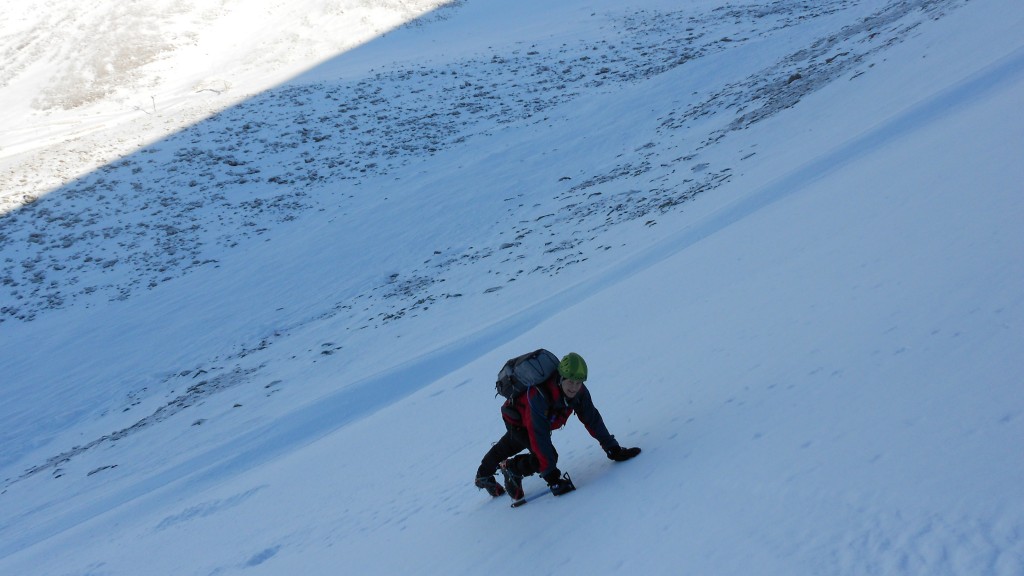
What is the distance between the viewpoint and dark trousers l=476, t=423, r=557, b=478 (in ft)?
14.9

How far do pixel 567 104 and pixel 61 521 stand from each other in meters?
20.2

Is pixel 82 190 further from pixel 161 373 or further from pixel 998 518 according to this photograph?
pixel 998 518

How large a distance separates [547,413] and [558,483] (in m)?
0.54

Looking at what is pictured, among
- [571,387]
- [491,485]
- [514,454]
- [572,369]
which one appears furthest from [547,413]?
[491,485]

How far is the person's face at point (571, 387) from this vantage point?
4.05 metres

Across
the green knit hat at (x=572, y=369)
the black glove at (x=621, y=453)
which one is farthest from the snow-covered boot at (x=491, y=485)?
the green knit hat at (x=572, y=369)

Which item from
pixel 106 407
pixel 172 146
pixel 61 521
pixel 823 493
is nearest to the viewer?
pixel 823 493

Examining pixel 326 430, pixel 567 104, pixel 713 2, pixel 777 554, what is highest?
pixel 713 2

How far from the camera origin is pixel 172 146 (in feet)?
80.0

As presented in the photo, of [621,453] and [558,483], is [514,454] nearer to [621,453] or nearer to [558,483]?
[558,483]

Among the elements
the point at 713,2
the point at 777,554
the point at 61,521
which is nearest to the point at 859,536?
the point at 777,554

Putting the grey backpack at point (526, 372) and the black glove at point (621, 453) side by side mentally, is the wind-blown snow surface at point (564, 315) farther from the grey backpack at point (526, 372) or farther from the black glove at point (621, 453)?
the grey backpack at point (526, 372)

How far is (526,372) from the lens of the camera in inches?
162

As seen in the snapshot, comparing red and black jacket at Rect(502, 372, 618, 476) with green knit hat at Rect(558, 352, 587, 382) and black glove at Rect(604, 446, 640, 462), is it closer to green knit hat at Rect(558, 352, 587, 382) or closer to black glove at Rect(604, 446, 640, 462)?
black glove at Rect(604, 446, 640, 462)
